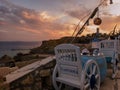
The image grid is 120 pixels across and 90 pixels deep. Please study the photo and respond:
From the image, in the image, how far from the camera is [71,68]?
281 centimetres

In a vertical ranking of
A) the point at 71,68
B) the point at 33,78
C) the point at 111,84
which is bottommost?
the point at 111,84

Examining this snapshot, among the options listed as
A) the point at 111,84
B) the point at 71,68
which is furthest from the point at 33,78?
the point at 111,84

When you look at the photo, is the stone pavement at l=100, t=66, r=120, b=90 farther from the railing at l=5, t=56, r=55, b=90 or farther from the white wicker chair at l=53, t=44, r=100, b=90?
the railing at l=5, t=56, r=55, b=90

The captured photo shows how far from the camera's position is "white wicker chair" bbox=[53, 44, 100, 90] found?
2680mm

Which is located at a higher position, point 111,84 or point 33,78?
point 33,78

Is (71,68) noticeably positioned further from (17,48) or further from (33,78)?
(17,48)

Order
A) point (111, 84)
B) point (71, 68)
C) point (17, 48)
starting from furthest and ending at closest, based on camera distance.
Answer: point (17, 48) < point (111, 84) < point (71, 68)

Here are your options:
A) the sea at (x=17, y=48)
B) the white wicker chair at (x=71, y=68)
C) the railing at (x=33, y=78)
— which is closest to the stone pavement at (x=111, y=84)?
the white wicker chair at (x=71, y=68)

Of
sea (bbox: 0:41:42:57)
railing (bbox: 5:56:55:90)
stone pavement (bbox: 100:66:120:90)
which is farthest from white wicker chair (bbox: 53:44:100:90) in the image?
sea (bbox: 0:41:42:57)

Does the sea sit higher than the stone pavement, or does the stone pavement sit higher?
the sea

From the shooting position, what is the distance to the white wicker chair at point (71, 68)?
8.79 ft

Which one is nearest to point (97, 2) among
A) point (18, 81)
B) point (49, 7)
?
point (49, 7)

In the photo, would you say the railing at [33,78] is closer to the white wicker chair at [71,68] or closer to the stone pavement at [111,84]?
the white wicker chair at [71,68]

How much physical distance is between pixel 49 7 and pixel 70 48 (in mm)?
6358
